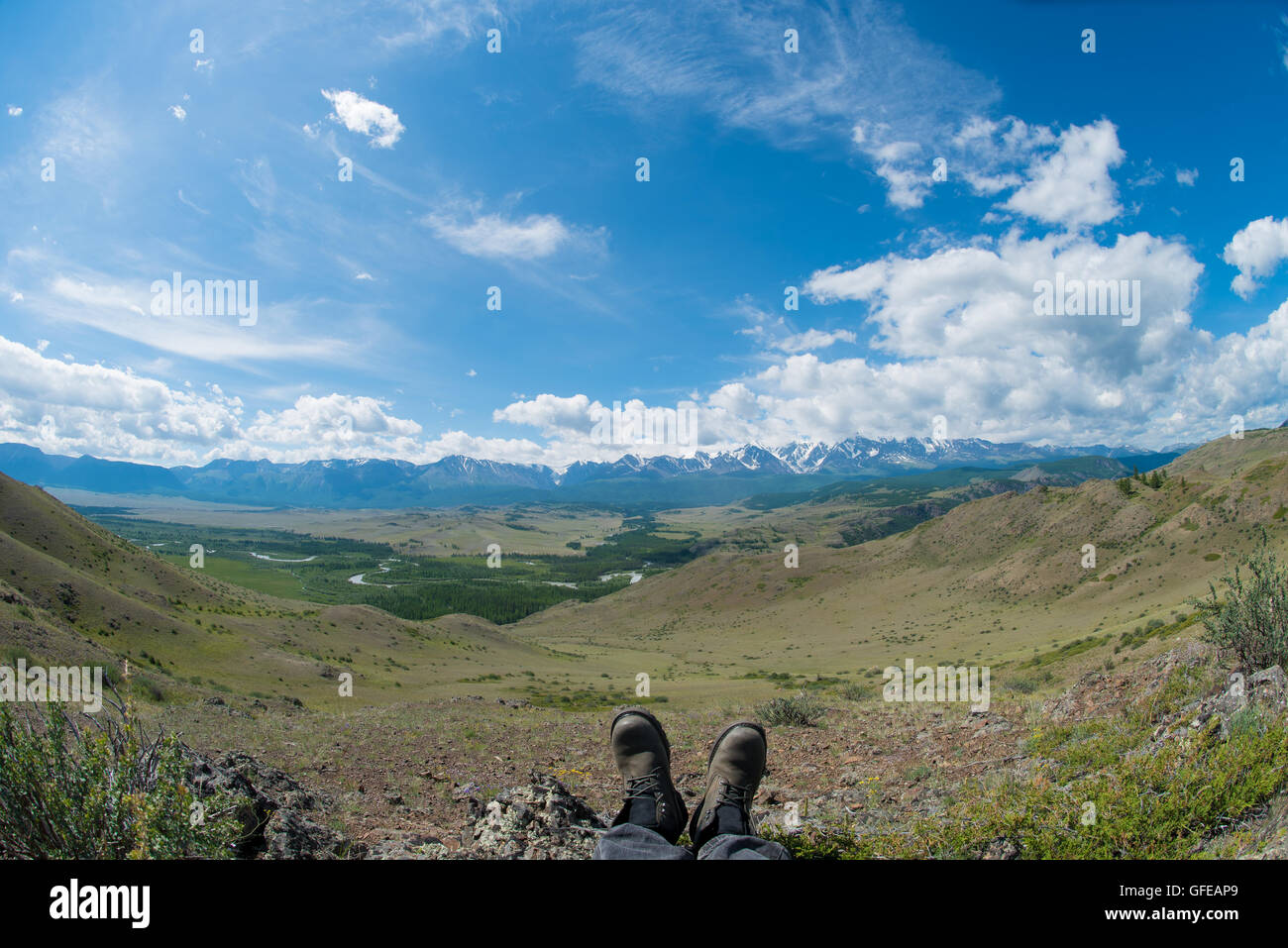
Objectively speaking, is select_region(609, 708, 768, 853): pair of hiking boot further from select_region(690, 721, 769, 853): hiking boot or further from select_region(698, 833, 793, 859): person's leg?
select_region(698, 833, 793, 859): person's leg

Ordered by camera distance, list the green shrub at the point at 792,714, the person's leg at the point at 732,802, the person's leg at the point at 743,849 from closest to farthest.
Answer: the person's leg at the point at 743,849 → the person's leg at the point at 732,802 → the green shrub at the point at 792,714

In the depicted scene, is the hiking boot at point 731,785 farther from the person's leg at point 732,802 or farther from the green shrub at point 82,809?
the green shrub at point 82,809

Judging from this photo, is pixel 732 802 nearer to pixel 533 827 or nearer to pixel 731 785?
pixel 731 785

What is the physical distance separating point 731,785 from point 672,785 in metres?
0.62

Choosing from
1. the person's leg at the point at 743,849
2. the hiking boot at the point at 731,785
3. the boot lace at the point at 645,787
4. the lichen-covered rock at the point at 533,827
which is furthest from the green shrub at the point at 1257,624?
the lichen-covered rock at the point at 533,827

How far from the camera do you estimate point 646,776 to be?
527cm

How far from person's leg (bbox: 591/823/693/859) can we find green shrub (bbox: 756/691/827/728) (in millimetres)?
7827

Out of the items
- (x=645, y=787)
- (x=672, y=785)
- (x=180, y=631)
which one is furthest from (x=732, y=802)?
(x=180, y=631)

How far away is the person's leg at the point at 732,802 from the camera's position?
3.62 m

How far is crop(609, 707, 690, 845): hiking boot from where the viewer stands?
4701mm

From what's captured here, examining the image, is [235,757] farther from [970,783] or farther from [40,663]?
[40,663]

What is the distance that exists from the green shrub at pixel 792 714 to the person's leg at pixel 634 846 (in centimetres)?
783
